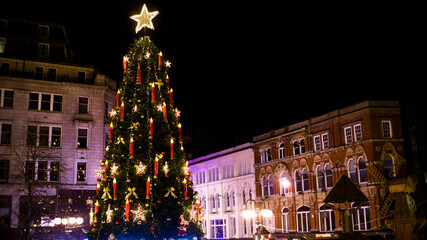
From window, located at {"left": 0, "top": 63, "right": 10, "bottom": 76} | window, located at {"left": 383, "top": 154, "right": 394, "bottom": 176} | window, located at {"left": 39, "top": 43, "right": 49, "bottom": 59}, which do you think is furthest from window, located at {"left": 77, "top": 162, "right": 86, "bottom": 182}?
window, located at {"left": 383, "top": 154, "right": 394, "bottom": 176}

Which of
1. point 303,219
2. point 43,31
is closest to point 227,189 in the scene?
point 303,219

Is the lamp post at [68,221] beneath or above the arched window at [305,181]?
beneath

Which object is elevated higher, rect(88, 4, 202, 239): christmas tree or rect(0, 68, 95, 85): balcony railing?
rect(0, 68, 95, 85): balcony railing

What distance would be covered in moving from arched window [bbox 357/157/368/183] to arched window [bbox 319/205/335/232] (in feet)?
17.1

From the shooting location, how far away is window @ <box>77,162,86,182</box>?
4647cm

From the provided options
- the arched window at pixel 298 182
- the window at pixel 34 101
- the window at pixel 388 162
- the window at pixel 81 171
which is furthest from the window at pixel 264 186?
the window at pixel 34 101

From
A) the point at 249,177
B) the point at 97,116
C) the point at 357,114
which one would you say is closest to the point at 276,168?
the point at 249,177

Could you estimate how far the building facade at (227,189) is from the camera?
6431 centimetres

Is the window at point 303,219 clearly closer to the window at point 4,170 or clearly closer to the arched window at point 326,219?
the arched window at point 326,219

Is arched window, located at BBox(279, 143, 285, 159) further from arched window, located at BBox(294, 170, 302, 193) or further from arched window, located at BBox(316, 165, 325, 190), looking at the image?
arched window, located at BBox(316, 165, 325, 190)

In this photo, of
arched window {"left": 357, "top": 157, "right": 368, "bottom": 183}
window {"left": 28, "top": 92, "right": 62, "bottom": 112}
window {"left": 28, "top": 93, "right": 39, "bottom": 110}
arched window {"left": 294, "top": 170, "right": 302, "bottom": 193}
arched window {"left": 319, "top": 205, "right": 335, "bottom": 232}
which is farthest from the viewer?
arched window {"left": 294, "top": 170, "right": 302, "bottom": 193}

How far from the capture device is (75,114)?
47.6 m

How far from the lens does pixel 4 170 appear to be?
43875mm

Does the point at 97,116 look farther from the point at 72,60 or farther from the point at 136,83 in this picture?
the point at 136,83
